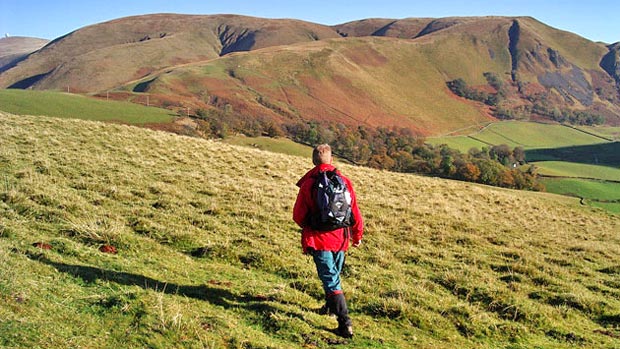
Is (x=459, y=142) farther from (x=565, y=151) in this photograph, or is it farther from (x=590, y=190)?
(x=590, y=190)

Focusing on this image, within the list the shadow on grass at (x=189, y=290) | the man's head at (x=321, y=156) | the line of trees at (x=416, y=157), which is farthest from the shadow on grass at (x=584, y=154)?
the shadow on grass at (x=189, y=290)

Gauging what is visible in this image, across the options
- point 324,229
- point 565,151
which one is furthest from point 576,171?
point 324,229

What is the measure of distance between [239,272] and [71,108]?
173 feet

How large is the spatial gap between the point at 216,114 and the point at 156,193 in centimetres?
7465

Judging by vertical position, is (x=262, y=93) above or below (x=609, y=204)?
above

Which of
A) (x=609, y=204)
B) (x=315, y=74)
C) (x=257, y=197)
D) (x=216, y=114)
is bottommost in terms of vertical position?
(x=609, y=204)

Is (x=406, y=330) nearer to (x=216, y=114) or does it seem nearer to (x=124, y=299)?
(x=124, y=299)

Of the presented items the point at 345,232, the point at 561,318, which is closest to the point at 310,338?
the point at 345,232

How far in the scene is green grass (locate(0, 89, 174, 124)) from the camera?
4728 centimetres

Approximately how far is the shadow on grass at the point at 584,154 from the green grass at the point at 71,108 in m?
108

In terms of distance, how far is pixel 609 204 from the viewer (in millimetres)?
53500

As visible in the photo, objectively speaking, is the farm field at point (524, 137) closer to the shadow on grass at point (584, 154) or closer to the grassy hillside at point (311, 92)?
the shadow on grass at point (584, 154)

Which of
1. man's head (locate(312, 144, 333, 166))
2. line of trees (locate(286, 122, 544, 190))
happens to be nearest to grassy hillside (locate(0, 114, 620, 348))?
man's head (locate(312, 144, 333, 166))

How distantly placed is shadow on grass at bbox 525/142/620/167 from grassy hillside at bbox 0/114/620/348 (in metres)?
128
